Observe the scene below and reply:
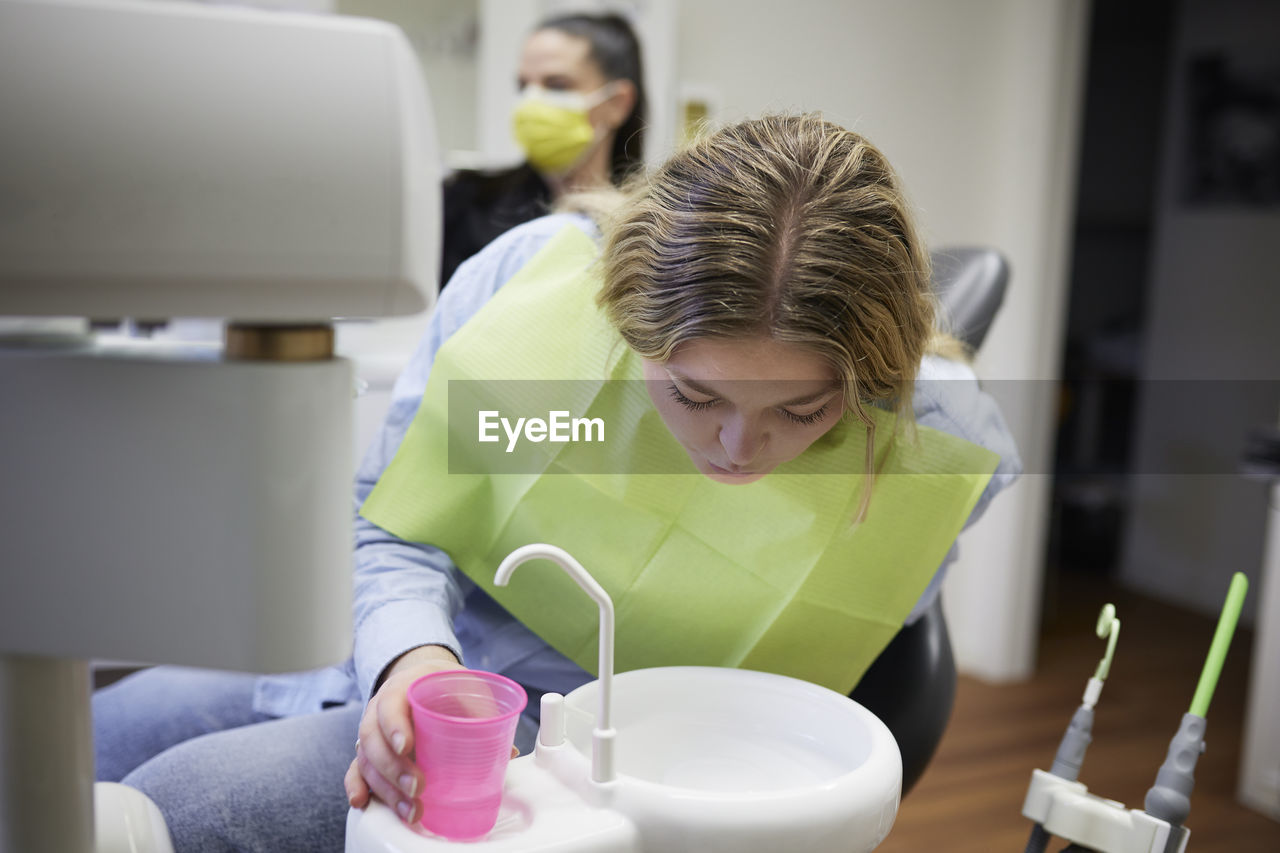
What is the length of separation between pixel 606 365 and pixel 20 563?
15.6 inches

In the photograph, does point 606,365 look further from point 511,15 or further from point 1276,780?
point 1276,780

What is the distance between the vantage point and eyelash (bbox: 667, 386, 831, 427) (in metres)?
0.64

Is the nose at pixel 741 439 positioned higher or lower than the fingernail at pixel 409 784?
higher

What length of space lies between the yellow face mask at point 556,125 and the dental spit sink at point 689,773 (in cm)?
128

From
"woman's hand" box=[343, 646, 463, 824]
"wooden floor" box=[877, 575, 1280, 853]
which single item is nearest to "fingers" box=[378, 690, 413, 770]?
"woman's hand" box=[343, 646, 463, 824]

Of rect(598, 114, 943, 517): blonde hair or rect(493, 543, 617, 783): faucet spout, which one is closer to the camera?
rect(493, 543, 617, 783): faucet spout

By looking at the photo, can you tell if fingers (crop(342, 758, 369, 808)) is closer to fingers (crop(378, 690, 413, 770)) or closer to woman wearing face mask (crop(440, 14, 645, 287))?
fingers (crop(378, 690, 413, 770))

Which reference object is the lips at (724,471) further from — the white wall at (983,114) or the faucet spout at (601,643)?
the white wall at (983,114)

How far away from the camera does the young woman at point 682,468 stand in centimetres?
60

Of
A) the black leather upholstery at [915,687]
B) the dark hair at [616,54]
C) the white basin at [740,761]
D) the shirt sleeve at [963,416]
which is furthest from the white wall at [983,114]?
the white basin at [740,761]

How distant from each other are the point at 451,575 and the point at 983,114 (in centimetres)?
207

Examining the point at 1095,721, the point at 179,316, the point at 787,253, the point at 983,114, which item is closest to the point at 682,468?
the point at 787,253

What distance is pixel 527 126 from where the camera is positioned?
1.73 meters

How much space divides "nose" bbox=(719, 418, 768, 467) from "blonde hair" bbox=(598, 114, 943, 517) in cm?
6
